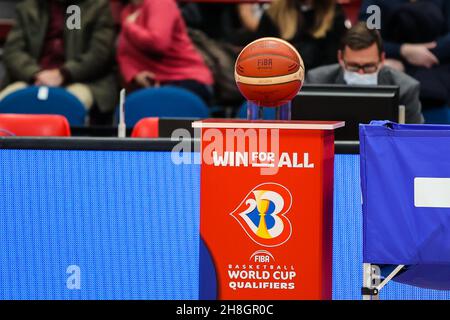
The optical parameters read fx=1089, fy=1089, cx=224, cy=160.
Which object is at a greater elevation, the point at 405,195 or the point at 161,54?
the point at 161,54

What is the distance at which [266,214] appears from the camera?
13.1ft

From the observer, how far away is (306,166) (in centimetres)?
395

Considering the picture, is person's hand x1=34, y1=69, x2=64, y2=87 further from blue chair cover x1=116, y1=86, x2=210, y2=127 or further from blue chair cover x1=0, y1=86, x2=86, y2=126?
blue chair cover x1=116, y1=86, x2=210, y2=127

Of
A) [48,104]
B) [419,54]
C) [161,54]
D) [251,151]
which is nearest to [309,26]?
[419,54]

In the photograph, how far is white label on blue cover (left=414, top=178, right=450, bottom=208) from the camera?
3883 mm

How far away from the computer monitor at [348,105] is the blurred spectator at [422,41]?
2.33 m

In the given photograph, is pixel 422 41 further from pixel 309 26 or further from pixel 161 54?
pixel 161 54

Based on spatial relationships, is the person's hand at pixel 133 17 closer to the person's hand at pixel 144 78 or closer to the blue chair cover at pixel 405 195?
the person's hand at pixel 144 78

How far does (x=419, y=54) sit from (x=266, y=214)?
3686mm

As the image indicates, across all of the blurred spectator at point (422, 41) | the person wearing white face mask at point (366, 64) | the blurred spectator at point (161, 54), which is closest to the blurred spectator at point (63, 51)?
the blurred spectator at point (161, 54)

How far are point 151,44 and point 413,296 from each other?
3793mm

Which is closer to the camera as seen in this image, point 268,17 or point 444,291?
point 444,291

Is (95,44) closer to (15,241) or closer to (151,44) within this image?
(151,44)

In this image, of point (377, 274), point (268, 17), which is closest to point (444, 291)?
point (377, 274)
